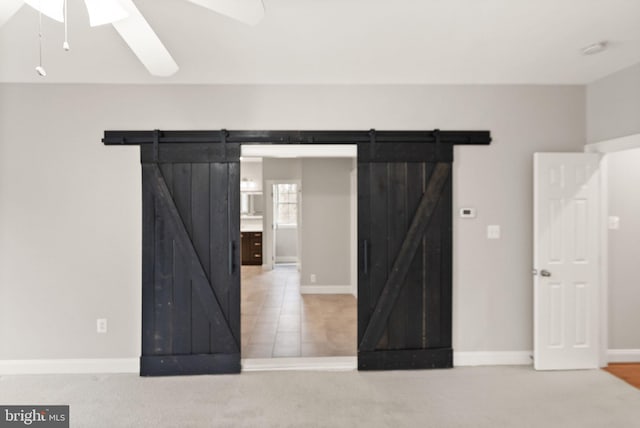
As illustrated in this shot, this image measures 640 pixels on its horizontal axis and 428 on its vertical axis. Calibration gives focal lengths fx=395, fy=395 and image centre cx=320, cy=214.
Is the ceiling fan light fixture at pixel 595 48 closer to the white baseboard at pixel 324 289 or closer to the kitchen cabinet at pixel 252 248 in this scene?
the white baseboard at pixel 324 289

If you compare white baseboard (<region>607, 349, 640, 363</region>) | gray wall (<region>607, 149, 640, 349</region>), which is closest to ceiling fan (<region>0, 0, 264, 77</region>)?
gray wall (<region>607, 149, 640, 349</region>)

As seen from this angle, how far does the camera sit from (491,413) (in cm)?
282

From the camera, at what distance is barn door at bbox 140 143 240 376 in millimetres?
3496

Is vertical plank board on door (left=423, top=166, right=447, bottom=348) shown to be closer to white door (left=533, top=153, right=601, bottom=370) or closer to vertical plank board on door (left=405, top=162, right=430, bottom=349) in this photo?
vertical plank board on door (left=405, top=162, right=430, bottom=349)

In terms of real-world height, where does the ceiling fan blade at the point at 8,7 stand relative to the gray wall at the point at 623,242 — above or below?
above

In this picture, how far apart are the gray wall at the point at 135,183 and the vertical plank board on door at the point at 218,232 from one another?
49 cm

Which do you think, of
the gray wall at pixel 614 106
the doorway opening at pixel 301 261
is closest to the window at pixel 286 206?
the doorway opening at pixel 301 261

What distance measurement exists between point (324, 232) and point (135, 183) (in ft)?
12.0

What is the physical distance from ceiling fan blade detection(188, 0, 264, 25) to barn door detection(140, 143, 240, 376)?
6.61ft

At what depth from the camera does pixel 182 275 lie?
3.52 metres

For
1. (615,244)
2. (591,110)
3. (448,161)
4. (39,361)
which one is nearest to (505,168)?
(448,161)

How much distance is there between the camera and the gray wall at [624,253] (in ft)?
12.5

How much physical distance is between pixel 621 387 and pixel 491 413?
1320mm
